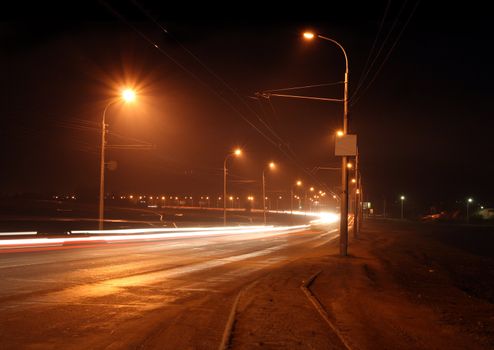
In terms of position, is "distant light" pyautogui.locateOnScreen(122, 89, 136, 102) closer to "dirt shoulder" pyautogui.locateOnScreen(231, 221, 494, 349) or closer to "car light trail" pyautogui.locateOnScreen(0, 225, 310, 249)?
"car light trail" pyautogui.locateOnScreen(0, 225, 310, 249)

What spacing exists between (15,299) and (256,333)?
5315 millimetres

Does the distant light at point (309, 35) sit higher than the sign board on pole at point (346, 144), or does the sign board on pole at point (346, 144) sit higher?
the distant light at point (309, 35)

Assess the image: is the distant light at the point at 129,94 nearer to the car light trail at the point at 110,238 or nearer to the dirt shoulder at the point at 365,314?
the car light trail at the point at 110,238

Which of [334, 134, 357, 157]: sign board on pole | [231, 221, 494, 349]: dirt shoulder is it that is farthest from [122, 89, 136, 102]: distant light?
[231, 221, 494, 349]: dirt shoulder

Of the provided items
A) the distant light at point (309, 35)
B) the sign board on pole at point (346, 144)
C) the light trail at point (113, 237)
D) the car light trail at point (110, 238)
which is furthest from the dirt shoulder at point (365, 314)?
the light trail at point (113, 237)

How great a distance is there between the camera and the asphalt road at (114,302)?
25.1ft

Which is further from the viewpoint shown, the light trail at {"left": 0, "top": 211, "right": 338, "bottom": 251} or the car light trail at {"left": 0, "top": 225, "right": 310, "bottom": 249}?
the light trail at {"left": 0, "top": 211, "right": 338, "bottom": 251}

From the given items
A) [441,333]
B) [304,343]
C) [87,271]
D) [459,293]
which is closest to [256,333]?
[304,343]

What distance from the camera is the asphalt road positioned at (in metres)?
7.64

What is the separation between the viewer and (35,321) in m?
8.66

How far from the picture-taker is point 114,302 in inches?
421

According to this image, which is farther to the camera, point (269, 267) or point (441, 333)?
point (269, 267)

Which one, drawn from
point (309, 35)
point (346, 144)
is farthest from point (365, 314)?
point (309, 35)

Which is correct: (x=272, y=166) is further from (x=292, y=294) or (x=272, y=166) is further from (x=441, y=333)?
(x=441, y=333)
